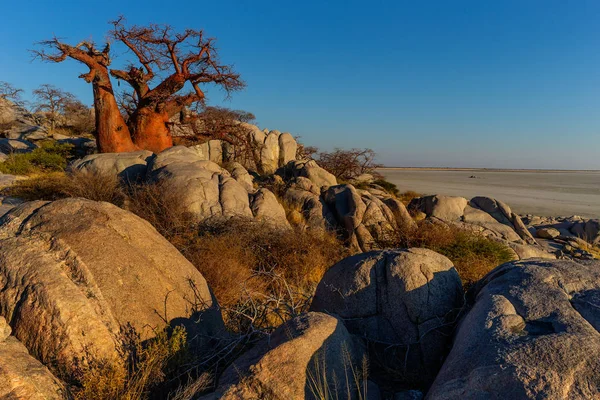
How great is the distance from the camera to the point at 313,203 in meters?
13.2

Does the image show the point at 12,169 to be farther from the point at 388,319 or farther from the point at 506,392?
the point at 506,392

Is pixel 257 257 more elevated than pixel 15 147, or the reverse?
pixel 15 147

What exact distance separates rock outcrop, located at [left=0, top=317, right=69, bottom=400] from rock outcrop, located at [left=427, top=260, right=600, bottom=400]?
2.56m

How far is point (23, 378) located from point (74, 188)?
29.4 ft

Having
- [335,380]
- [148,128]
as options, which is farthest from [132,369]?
[148,128]

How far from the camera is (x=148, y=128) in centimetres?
1644

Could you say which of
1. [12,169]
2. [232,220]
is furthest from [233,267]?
[12,169]

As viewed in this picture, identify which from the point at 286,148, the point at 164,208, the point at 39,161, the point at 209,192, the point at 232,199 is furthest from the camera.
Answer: the point at 286,148

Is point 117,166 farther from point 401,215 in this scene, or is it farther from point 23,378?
point 23,378

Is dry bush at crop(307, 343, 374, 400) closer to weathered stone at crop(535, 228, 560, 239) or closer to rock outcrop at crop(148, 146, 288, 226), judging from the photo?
rock outcrop at crop(148, 146, 288, 226)

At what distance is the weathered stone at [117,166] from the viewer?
39.2 ft

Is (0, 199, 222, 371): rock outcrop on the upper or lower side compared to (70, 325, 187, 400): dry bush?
upper

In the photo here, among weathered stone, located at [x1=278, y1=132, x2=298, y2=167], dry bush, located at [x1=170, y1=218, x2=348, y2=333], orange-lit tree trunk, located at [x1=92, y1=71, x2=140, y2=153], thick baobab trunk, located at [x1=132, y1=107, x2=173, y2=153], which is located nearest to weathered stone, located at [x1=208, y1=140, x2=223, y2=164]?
thick baobab trunk, located at [x1=132, y1=107, x2=173, y2=153]

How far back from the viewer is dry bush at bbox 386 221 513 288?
9156mm
